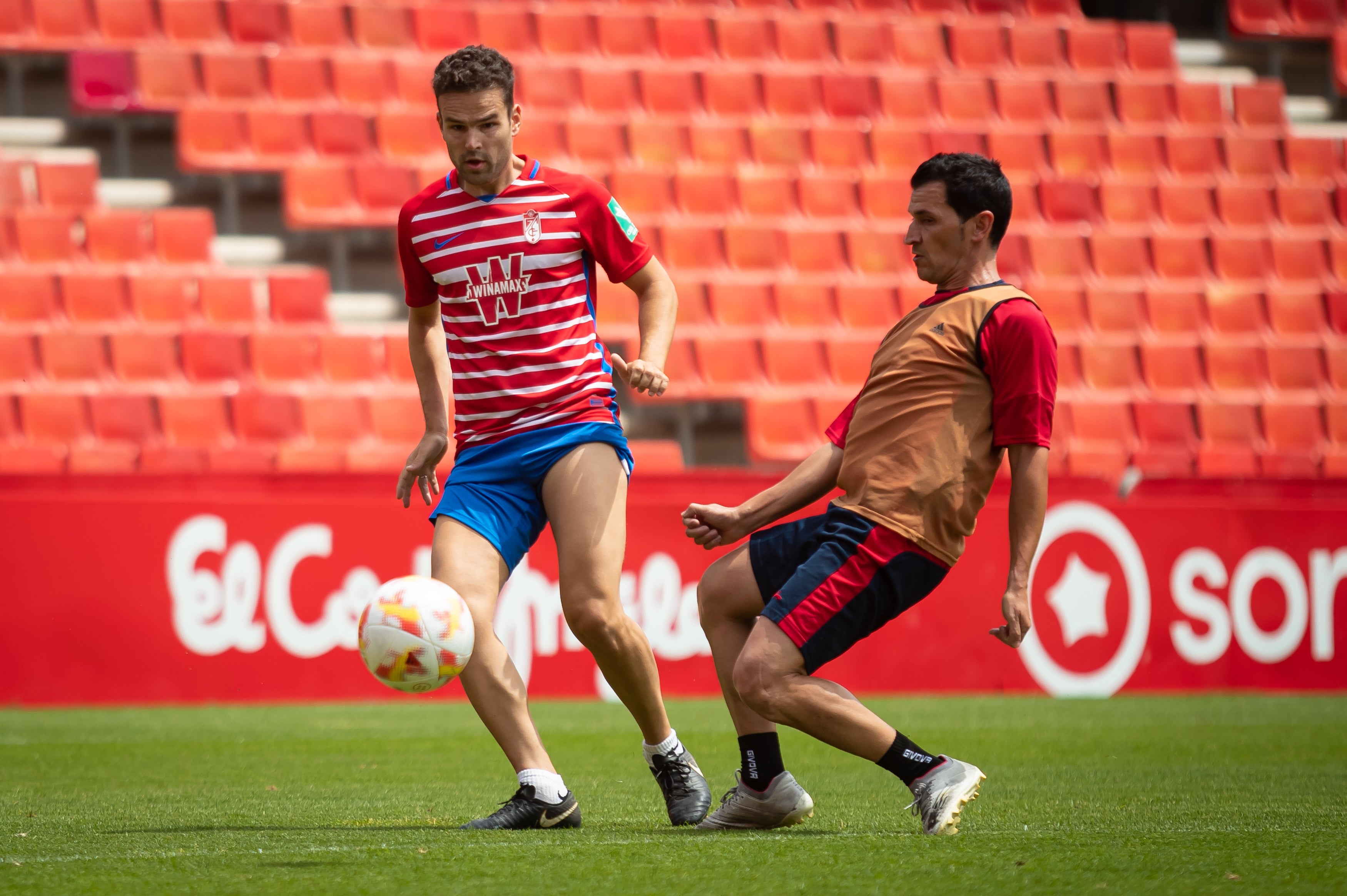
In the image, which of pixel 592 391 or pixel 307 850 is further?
pixel 592 391

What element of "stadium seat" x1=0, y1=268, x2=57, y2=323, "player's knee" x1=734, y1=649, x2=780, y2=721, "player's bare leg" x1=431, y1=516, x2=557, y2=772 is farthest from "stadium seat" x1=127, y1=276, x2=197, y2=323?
"player's knee" x1=734, y1=649, x2=780, y2=721

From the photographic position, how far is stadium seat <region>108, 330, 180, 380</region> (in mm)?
10289

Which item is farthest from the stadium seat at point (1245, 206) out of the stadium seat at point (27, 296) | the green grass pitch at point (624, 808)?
the stadium seat at point (27, 296)

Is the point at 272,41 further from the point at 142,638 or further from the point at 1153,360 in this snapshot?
the point at 1153,360

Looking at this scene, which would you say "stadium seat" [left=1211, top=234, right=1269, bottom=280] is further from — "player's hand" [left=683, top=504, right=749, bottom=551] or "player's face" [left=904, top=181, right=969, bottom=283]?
"player's hand" [left=683, top=504, right=749, bottom=551]

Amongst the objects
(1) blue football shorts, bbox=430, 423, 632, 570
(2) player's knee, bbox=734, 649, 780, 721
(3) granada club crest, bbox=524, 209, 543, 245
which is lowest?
(2) player's knee, bbox=734, 649, 780, 721

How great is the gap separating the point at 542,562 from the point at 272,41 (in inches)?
255

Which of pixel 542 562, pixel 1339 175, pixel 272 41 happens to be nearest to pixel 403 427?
pixel 542 562

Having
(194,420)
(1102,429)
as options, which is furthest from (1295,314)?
(194,420)

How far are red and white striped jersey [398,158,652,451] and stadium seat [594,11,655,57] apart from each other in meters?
9.78

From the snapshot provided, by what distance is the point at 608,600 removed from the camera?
4.12 metres

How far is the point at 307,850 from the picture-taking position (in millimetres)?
3646

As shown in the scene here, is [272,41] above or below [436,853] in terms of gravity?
above

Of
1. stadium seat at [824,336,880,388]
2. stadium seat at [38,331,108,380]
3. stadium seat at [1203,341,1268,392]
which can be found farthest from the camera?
stadium seat at [1203,341,1268,392]
